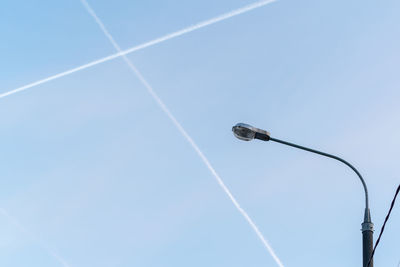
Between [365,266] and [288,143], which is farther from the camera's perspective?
[288,143]

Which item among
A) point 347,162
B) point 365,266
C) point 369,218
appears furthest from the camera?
point 347,162

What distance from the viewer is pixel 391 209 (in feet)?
35.6

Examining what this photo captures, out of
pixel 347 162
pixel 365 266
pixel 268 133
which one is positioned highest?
pixel 268 133

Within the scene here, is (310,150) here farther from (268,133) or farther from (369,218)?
(369,218)

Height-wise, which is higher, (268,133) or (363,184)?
(268,133)

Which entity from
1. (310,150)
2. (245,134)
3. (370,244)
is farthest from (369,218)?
(245,134)

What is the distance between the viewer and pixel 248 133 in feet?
36.2

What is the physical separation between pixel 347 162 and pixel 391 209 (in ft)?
3.67

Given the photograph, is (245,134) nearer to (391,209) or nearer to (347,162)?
(347,162)

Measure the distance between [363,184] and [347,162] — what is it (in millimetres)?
487

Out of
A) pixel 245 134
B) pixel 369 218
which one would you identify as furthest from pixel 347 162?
pixel 245 134

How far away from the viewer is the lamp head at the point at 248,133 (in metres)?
11.0

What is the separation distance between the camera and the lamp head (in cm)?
1098

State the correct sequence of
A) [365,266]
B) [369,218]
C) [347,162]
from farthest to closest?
[347,162], [369,218], [365,266]
